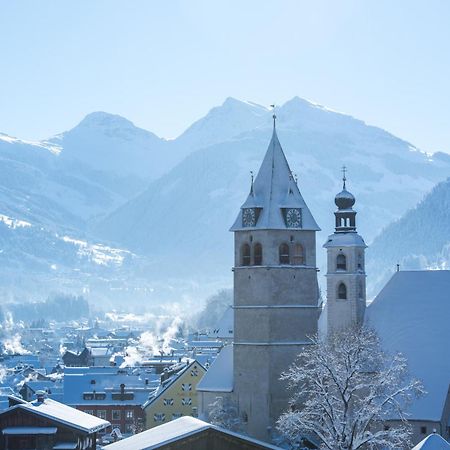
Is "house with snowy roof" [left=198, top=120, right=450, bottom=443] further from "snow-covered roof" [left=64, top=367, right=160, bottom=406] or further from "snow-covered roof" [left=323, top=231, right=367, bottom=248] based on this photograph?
"snow-covered roof" [left=64, top=367, right=160, bottom=406]

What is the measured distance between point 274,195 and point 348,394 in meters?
20.1

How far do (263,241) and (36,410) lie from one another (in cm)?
2183

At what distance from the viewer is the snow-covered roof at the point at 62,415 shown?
215 feet

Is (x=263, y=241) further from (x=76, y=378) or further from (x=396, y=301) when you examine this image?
(x=76, y=378)

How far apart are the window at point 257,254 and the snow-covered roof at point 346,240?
6.88 metres

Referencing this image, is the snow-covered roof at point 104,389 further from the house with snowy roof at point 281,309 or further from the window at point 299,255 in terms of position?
the window at point 299,255

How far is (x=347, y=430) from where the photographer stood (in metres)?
63.5

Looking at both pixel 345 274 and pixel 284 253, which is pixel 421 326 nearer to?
pixel 345 274

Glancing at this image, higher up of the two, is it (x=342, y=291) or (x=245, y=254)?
(x=245, y=254)

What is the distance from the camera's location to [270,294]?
80938 millimetres

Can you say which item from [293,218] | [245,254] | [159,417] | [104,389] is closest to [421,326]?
[293,218]

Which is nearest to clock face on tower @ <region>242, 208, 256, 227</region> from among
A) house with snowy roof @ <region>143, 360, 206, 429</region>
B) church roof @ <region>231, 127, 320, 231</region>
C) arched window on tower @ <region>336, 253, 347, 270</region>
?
church roof @ <region>231, 127, 320, 231</region>

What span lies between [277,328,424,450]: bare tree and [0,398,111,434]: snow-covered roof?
1028 cm

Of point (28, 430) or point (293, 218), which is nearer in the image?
point (28, 430)
